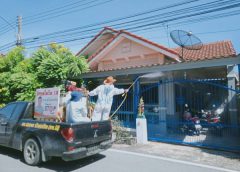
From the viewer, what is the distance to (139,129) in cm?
845

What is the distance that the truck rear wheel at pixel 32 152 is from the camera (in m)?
5.72

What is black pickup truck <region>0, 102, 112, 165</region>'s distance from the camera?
520 cm

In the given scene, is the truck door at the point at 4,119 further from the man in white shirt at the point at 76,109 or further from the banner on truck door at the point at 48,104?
the man in white shirt at the point at 76,109

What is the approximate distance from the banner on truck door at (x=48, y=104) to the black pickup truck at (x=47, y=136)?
212 millimetres

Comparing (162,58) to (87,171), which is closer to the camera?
(87,171)

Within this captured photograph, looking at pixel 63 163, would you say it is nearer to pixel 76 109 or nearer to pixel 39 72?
pixel 76 109

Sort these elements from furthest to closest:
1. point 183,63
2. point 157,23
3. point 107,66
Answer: point 107,66 → point 157,23 → point 183,63

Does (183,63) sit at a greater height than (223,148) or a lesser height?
greater

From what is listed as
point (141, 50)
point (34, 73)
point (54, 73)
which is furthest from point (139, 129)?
point (34, 73)

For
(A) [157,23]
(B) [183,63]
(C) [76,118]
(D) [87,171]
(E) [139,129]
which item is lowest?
(D) [87,171]

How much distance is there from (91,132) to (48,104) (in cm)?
167

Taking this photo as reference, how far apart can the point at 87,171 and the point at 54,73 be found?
6295mm

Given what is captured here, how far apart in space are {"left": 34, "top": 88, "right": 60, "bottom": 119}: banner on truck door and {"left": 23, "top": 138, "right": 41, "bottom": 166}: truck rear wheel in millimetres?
796

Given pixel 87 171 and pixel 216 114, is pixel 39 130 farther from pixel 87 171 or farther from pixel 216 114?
pixel 216 114
